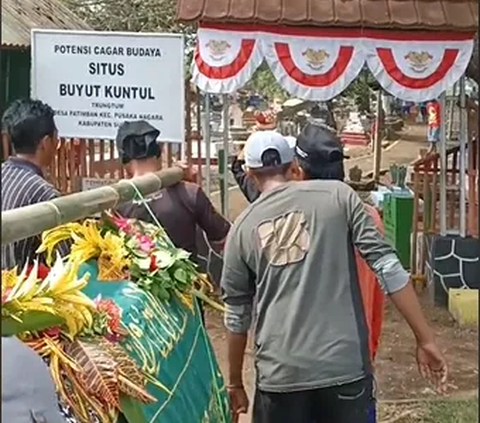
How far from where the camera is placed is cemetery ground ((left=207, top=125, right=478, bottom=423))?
5688 millimetres

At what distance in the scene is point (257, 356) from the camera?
3180 mm

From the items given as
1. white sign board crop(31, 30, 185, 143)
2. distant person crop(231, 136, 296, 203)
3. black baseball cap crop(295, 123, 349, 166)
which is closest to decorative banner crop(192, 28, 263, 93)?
white sign board crop(31, 30, 185, 143)

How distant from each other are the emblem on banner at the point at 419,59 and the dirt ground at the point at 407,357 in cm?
201

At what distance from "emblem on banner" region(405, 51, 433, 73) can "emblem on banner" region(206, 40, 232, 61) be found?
1393mm

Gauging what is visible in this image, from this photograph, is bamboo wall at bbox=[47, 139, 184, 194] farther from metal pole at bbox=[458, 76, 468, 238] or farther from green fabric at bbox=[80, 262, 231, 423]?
green fabric at bbox=[80, 262, 231, 423]

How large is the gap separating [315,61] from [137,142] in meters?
3.99

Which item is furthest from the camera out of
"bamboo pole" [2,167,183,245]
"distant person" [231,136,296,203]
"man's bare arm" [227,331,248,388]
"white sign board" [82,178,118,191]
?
"white sign board" [82,178,118,191]

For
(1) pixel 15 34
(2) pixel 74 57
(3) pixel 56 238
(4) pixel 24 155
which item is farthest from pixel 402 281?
(1) pixel 15 34

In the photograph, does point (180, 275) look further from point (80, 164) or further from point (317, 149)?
point (80, 164)

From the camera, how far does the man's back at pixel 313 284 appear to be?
3.04m

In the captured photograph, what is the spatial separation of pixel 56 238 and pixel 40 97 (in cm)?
508

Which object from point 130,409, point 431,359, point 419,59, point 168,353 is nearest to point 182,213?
point 168,353

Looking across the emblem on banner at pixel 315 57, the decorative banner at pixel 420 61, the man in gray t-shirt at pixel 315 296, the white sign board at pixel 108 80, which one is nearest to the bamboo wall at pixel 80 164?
the white sign board at pixel 108 80

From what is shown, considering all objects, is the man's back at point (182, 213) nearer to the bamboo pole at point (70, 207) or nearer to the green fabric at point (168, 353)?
the bamboo pole at point (70, 207)
